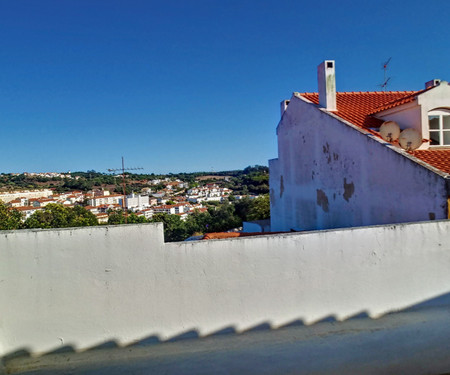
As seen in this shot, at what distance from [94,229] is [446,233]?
5.52m

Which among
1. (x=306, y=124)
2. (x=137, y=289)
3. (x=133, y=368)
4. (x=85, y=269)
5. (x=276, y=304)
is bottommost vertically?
(x=133, y=368)

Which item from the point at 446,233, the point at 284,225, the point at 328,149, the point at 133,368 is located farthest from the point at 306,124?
Result: the point at 133,368

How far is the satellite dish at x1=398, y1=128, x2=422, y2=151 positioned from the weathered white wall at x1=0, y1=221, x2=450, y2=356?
333cm

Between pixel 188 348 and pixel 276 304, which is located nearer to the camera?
pixel 188 348

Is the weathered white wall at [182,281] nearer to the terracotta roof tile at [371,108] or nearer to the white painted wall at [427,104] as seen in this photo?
the terracotta roof tile at [371,108]

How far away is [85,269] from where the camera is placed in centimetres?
424

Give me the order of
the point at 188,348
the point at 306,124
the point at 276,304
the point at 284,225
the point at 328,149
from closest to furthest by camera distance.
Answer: the point at 188,348 → the point at 276,304 → the point at 328,149 → the point at 306,124 → the point at 284,225

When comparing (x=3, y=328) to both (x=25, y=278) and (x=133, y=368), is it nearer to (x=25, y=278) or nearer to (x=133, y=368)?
(x=25, y=278)

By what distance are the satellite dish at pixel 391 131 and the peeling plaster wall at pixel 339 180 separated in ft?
2.38

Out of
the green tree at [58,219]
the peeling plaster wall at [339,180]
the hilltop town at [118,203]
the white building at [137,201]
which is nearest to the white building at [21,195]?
the hilltop town at [118,203]

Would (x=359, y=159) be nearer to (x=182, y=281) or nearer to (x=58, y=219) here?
(x=182, y=281)

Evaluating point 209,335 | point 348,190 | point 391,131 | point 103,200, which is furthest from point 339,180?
point 103,200

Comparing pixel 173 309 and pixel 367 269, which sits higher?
pixel 367 269

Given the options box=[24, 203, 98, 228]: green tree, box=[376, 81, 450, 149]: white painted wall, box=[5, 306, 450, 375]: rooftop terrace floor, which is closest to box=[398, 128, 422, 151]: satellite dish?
box=[376, 81, 450, 149]: white painted wall
